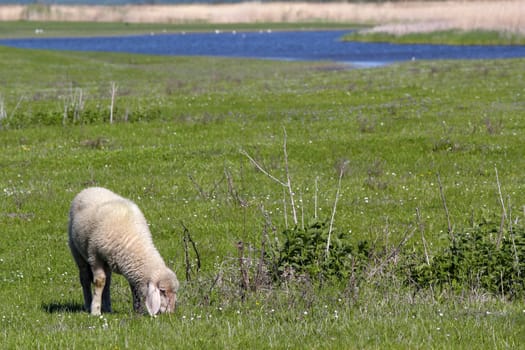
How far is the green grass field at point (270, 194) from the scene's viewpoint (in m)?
9.49

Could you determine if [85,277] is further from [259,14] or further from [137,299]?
[259,14]

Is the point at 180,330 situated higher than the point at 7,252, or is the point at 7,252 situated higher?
the point at 180,330

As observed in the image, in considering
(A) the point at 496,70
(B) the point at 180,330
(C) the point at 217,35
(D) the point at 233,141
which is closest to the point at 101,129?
(D) the point at 233,141

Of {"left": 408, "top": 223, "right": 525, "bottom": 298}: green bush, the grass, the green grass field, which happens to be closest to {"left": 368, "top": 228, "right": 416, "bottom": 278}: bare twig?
the green grass field

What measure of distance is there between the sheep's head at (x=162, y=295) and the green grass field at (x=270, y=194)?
0.19m

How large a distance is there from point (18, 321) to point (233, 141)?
1501cm

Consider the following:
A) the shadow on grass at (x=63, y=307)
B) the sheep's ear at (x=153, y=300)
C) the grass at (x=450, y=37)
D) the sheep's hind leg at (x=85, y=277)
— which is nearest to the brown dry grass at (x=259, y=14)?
the grass at (x=450, y=37)

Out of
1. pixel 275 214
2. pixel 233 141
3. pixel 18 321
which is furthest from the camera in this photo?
pixel 233 141

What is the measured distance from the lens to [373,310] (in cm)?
1027

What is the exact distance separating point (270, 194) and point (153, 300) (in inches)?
351

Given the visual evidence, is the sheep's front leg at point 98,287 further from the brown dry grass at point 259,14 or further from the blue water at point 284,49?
the brown dry grass at point 259,14

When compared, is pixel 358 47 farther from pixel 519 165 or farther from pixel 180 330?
pixel 180 330

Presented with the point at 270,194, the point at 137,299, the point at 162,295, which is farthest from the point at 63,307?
the point at 270,194

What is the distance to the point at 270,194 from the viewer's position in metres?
19.1
